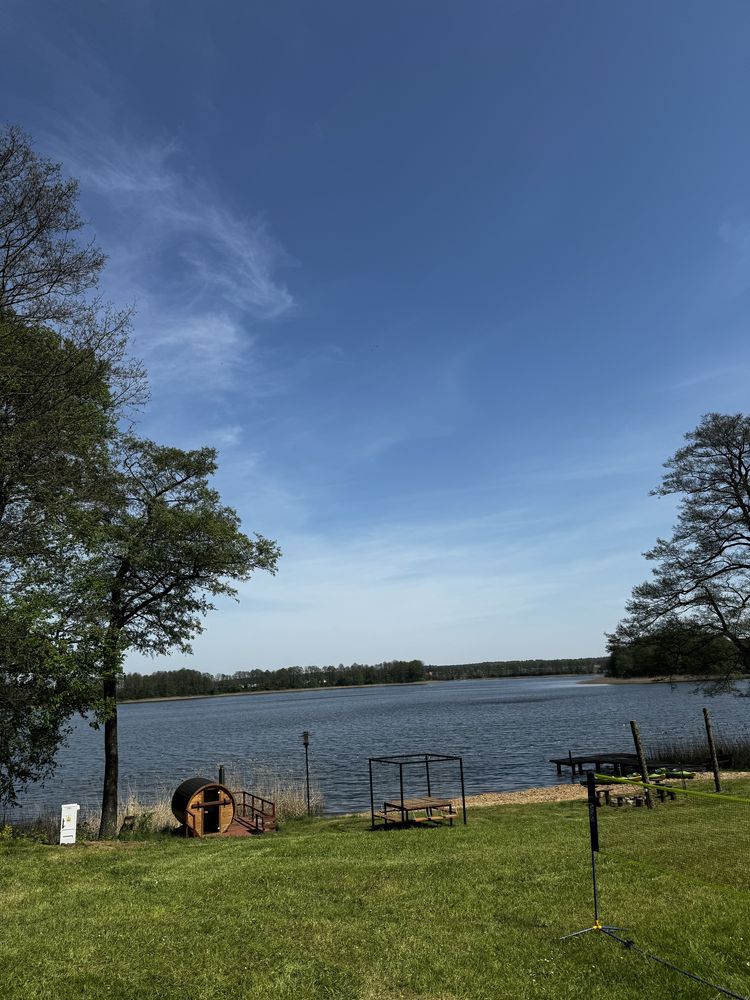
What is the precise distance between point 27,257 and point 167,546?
891cm

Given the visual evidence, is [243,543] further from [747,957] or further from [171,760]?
[171,760]

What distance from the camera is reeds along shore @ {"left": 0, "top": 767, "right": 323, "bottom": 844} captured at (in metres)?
19.3

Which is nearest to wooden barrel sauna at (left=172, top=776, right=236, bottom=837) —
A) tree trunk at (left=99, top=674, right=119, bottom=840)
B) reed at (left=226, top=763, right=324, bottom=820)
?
tree trunk at (left=99, top=674, right=119, bottom=840)

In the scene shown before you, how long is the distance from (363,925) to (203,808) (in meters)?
12.6

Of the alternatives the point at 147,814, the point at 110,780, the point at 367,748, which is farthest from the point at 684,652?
the point at 367,748

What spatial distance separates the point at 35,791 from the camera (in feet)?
112

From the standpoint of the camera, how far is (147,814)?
20.3 metres

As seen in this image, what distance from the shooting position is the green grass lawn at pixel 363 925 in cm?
618

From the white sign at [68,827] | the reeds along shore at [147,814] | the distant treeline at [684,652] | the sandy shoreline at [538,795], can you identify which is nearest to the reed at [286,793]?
the reeds along shore at [147,814]

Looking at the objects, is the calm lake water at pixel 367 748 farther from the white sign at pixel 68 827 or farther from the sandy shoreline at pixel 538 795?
the white sign at pixel 68 827

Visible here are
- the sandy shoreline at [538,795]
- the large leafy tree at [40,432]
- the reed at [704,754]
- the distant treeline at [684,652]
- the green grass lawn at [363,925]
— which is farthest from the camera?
the reed at [704,754]

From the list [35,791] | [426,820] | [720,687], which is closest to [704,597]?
[720,687]

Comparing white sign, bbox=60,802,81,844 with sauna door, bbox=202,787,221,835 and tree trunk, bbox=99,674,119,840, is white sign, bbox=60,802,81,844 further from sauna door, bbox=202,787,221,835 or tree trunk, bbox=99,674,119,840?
sauna door, bbox=202,787,221,835

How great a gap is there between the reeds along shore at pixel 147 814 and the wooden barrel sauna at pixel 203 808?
1.31 metres
